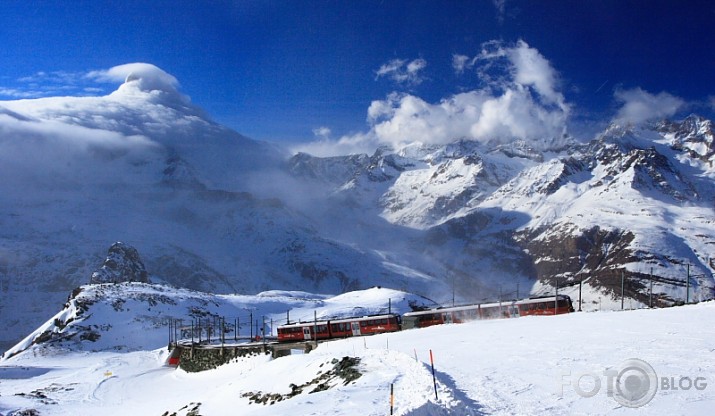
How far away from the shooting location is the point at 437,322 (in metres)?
82.6

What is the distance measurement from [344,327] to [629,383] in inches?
2377

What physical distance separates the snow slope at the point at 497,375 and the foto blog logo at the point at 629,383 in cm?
11

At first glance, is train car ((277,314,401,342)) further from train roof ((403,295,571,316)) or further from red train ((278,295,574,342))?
train roof ((403,295,571,316))

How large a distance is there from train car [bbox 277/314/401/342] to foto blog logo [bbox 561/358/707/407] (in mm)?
55054

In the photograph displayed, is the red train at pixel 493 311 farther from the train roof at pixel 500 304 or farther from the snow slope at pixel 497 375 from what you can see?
the snow slope at pixel 497 375

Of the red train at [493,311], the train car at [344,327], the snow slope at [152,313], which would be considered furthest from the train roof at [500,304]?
the snow slope at [152,313]

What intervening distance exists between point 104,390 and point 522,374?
6066 cm

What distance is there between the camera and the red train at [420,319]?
250 ft

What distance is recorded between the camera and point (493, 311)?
79375 mm

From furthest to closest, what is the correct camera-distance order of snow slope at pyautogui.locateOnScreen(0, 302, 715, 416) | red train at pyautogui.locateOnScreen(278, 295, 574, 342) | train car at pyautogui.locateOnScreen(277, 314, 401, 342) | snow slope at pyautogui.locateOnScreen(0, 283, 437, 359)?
snow slope at pyautogui.locateOnScreen(0, 283, 437, 359) → train car at pyautogui.locateOnScreen(277, 314, 401, 342) → red train at pyautogui.locateOnScreen(278, 295, 574, 342) → snow slope at pyautogui.locateOnScreen(0, 302, 715, 416)

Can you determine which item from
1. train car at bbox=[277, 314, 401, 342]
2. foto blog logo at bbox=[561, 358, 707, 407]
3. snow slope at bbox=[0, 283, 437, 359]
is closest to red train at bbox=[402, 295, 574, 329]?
train car at bbox=[277, 314, 401, 342]

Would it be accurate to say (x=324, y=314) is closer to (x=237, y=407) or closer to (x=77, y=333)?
(x=77, y=333)

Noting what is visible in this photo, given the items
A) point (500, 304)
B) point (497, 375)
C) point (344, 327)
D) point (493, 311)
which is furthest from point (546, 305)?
point (497, 375)

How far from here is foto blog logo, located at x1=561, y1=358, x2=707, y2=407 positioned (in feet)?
71.5
